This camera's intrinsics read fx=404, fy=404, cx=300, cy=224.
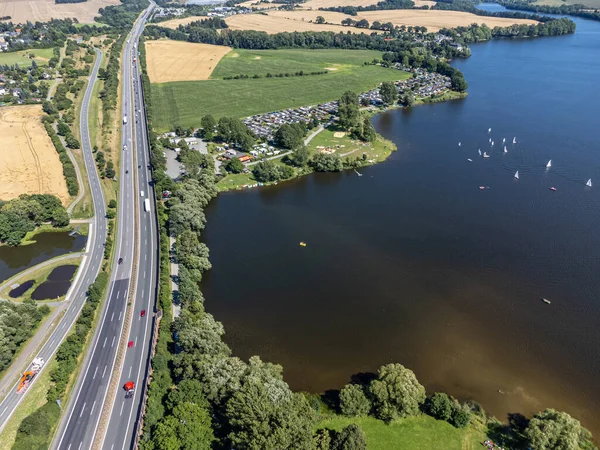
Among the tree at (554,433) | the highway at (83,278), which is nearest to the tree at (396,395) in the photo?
the tree at (554,433)

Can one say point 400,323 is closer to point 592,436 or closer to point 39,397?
point 592,436

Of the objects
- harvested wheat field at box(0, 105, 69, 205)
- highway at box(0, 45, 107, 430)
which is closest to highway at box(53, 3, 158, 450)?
highway at box(0, 45, 107, 430)

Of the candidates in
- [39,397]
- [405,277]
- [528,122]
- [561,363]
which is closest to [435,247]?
[405,277]

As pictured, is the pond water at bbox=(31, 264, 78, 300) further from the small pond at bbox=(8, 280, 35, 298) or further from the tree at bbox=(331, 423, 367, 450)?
the tree at bbox=(331, 423, 367, 450)

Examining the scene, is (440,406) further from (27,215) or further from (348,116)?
(348,116)

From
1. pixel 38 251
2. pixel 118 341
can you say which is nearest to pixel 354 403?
pixel 118 341

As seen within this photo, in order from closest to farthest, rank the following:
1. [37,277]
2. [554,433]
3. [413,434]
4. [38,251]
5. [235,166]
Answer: [554,433] → [413,434] → [37,277] → [38,251] → [235,166]
